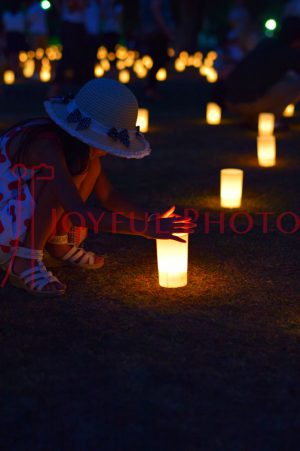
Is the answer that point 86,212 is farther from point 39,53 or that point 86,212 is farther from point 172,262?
point 39,53

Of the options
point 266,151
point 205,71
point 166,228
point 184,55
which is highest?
point 184,55

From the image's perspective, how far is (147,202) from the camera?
616cm

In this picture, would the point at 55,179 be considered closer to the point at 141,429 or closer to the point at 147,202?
the point at 141,429

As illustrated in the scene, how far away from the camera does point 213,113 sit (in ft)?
35.3

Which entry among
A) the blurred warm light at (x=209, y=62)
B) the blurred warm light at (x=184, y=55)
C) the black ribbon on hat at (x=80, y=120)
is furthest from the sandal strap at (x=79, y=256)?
the blurred warm light at (x=184, y=55)

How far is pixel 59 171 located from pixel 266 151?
414 cm

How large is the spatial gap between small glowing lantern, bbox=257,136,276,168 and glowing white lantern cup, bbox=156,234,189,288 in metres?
3.71

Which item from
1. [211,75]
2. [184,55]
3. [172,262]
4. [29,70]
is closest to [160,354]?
[172,262]

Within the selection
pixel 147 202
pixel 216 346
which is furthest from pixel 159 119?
pixel 216 346

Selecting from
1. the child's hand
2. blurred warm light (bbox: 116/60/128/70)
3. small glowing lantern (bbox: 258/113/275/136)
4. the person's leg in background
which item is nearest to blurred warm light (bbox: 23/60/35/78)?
blurred warm light (bbox: 116/60/128/70)

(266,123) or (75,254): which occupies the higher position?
(266,123)

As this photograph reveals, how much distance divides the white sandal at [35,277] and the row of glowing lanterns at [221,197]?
52 cm

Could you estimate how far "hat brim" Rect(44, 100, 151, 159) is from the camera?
3812 millimetres

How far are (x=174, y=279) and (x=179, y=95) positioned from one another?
10864 mm
